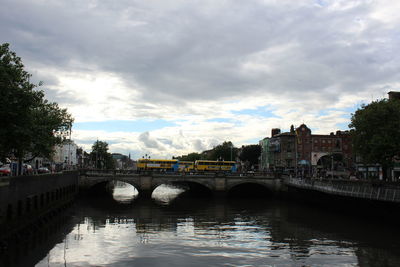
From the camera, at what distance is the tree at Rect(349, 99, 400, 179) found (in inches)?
2264

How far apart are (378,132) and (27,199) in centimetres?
5017

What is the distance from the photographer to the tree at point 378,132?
57500 mm

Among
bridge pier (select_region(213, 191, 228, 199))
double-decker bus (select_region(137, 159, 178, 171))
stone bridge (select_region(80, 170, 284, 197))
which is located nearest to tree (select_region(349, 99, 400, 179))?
stone bridge (select_region(80, 170, 284, 197))

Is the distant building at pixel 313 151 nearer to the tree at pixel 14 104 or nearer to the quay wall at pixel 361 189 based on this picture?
the quay wall at pixel 361 189

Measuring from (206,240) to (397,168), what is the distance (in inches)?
2532

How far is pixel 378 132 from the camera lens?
2356 inches

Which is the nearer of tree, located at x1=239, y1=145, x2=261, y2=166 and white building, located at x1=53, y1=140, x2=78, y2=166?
white building, located at x1=53, y1=140, x2=78, y2=166

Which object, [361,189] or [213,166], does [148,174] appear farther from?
[361,189]

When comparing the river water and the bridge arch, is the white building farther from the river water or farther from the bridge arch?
the river water

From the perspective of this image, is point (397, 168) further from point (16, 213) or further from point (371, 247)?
point (16, 213)

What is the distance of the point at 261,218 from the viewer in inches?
1917

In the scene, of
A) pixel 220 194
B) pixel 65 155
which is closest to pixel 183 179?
pixel 220 194

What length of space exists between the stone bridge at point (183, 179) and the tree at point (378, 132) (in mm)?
20180

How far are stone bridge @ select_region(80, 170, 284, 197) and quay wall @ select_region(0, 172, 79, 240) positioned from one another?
51.6ft
